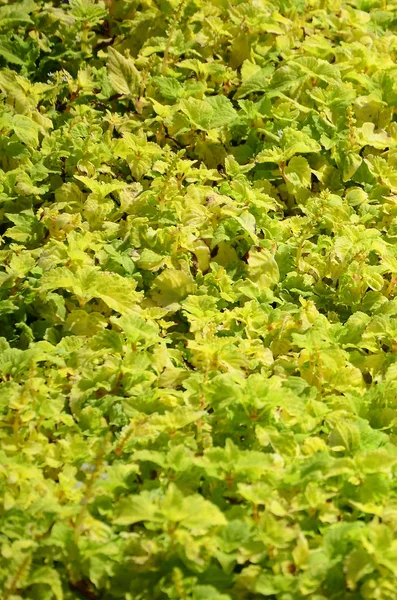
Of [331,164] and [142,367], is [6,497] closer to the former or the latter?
[142,367]

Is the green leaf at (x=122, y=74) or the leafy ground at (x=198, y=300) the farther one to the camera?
the green leaf at (x=122, y=74)

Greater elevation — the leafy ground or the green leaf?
the green leaf

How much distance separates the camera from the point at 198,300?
9.23ft

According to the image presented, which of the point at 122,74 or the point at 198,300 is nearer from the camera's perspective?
the point at 198,300

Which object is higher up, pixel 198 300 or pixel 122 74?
pixel 122 74

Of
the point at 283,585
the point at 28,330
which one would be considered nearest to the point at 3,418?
the point at 28,330

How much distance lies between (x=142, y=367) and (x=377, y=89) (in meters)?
1.91

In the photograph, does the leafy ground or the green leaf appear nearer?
the leafy ground

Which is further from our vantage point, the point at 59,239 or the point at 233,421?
the point at 59,239

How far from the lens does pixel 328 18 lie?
4148 millimetres

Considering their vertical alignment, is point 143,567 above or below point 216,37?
below

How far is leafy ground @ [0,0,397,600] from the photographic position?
6.52 ft

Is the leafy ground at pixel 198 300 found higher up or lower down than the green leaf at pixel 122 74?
lower down

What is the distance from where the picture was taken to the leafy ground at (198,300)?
78.3 inches
